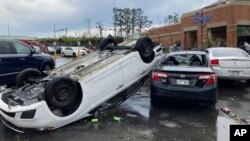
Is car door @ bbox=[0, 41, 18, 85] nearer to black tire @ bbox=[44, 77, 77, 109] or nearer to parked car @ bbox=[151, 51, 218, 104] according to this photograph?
black tire @ bbox=[44, 77, 77, 109]

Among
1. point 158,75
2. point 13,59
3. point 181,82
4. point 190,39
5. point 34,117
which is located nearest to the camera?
point 34,117

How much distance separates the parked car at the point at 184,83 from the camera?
7457 millimetres

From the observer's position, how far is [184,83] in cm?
756

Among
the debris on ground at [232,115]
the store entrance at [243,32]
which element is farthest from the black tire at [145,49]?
the store entrance at [243,32]

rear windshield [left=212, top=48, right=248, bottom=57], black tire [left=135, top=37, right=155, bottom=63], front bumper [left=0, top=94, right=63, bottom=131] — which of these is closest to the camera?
front bumper [left=0, top=94, right=63, bottom=131]

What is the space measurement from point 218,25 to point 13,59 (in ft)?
85.5

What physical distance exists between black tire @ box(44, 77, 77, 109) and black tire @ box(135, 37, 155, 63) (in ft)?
7.65

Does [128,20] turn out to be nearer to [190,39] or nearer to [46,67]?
[190,39]

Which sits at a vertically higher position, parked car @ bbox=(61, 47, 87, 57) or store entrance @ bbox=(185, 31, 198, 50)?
store entrance @ bbox=(185, 31, 198, 50)

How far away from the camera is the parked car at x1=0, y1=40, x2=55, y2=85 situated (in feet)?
33.8

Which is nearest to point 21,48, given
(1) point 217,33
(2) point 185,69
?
(2) point 185,69

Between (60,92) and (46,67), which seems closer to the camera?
(60,92)

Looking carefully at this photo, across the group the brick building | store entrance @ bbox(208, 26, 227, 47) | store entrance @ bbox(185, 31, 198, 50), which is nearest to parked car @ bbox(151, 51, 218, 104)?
the brick building

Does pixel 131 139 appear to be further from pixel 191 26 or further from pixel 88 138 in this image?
pixel 191 26
